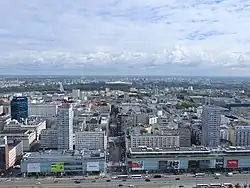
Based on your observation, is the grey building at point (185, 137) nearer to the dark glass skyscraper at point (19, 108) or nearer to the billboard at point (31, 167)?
the billboard at point (31, 167)

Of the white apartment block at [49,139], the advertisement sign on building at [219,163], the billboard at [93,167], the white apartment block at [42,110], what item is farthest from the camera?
the white apartment block at [42,110]

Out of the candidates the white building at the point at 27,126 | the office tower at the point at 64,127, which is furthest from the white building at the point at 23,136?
the office tower at the point at 64,127

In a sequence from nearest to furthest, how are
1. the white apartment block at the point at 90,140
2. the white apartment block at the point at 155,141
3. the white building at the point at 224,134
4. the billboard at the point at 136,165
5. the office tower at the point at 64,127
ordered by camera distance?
the billboard at the point at 136,165 < the office tower at the point at 64,127 < the white apartment block at the point at 155,141 < the white apartment block at the point at 90,140 < the white building at the point at 224,134

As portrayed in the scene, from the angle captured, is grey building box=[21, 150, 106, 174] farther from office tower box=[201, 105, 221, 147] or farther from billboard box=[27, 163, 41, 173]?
office tower box=[201, 105, 221, 147]

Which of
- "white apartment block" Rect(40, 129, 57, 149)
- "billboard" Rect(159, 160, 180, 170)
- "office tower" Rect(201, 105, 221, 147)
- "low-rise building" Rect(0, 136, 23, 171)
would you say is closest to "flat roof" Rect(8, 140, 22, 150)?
"low-rise building" Rect(0, 136, 23, 171)

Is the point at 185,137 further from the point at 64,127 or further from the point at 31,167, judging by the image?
the point at 31,167

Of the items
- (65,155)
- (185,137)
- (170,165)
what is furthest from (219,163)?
(65,155)

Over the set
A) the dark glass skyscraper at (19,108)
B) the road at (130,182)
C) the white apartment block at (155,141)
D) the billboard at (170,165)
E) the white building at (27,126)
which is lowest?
the road at (130,182)

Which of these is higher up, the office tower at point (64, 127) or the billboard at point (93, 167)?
the office tower at point (64, 127)

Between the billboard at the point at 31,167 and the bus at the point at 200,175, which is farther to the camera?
the billboard at the point at 31,167
